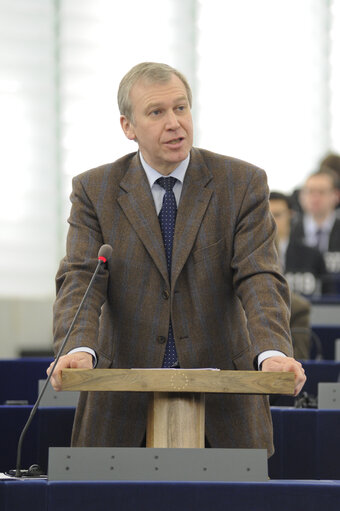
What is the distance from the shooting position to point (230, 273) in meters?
2.77

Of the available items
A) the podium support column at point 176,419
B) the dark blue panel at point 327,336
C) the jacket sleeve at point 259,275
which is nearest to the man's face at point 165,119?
the jacket sleeve at point 259,275

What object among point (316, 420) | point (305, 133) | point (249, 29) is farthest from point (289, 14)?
point (316, 420)

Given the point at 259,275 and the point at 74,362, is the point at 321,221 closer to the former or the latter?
the point at 259,275

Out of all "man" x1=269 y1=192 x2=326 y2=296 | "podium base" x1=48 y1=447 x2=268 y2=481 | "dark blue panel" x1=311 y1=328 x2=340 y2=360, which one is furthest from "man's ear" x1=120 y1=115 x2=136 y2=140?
"man" x1=269 y1=192 x2=326 y2=296

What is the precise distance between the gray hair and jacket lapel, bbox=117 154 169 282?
148mm

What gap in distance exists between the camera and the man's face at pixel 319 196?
27.1 feet

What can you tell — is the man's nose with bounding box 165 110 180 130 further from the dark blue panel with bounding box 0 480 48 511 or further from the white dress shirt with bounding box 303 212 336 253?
the white dress shirt with bounding box 303 212 336 253

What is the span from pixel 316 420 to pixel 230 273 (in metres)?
0.70

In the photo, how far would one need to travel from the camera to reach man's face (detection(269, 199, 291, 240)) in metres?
7.27

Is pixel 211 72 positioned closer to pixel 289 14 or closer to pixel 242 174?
pixel 289 14

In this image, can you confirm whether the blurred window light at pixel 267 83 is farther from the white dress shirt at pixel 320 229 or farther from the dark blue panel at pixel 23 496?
the dark blue panel at pixel 23 496

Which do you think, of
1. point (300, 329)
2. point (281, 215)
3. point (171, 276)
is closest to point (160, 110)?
point (171, 276)

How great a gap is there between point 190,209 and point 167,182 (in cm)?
12

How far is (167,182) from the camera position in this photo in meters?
→ 2.86
